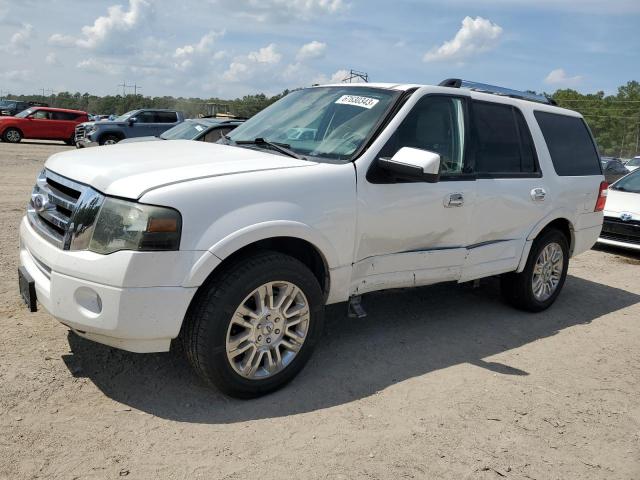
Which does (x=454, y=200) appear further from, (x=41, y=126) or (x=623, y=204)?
(x=41, y=126)

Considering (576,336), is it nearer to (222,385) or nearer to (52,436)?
(222,385)

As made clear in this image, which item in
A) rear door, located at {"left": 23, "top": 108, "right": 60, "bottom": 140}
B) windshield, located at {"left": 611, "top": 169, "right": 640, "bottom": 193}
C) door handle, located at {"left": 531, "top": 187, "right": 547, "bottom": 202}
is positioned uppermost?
door handle, located at {"left": 531, "top": 187, "right": 547, "bottom": 202}

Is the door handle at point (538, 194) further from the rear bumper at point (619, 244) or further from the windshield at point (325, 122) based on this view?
the rear bumper at point (619, 244)

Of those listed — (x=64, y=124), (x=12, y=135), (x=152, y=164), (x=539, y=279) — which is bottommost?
(x=12, y=135)

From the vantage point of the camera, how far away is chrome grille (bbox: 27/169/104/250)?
3170 mm

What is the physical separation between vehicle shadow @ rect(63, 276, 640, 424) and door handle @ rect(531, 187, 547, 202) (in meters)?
1.13

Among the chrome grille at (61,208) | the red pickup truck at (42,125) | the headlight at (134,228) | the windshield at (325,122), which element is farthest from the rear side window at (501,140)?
the red pickup truck at (42,125)

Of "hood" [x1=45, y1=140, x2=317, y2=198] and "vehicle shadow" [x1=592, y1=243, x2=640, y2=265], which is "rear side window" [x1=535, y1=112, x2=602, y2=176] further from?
"vehicle shadow" [x1=592, y1=243, x2=640, y2=265]

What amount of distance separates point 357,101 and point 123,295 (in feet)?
7.47

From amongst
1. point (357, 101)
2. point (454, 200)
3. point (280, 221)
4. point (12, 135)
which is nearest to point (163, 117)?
point (12, 135)

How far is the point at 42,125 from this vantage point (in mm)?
27031

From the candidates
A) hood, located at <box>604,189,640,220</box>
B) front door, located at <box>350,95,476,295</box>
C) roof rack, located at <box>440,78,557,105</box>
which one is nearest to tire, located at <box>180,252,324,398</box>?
front door, located at <box>350,95,476,295</box>

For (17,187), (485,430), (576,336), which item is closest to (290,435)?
(485,430)

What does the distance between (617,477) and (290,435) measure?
1.71m
